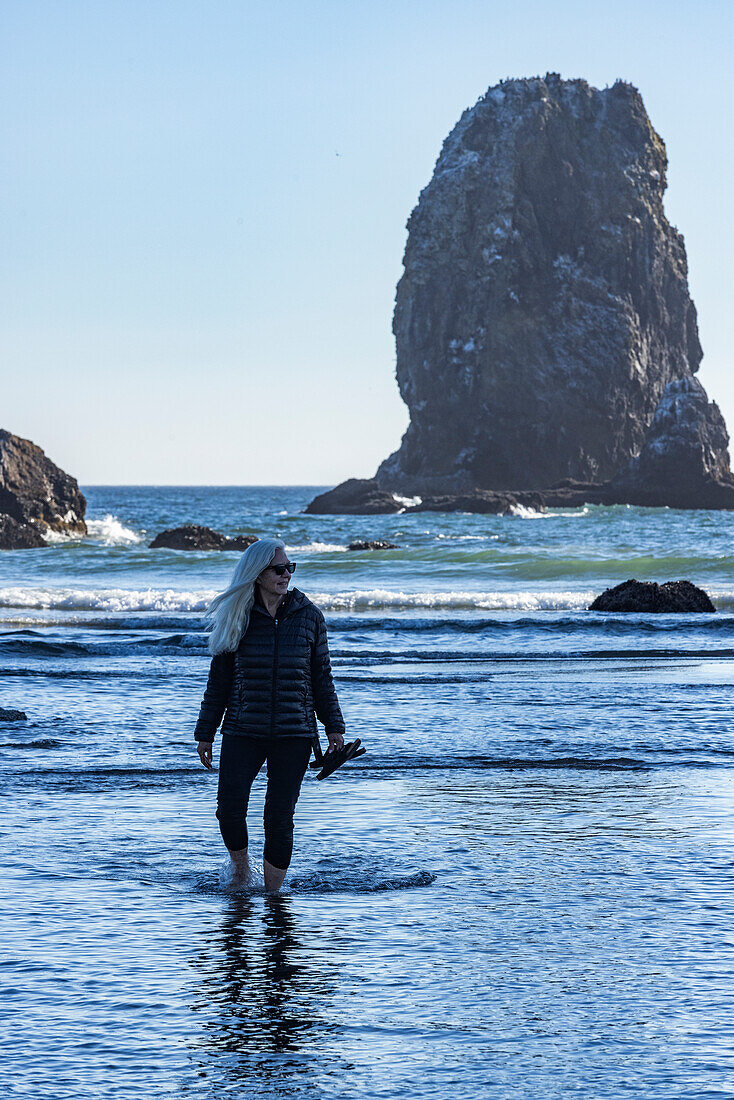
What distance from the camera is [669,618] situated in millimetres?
20047

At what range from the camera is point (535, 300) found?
117188 mm

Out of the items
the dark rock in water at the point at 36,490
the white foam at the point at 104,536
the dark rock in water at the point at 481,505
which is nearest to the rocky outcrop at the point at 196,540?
the white foam at the point at 104,536

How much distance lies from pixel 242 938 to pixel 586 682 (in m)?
8.53

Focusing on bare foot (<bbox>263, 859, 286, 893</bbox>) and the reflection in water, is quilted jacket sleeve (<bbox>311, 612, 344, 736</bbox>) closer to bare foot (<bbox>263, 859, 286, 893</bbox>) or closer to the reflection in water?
bare foot (<bbox>263, 859, 286, 893</bbox>)

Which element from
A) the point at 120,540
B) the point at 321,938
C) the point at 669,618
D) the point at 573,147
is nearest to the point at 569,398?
the point at 573,147

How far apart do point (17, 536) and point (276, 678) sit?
1695 inches

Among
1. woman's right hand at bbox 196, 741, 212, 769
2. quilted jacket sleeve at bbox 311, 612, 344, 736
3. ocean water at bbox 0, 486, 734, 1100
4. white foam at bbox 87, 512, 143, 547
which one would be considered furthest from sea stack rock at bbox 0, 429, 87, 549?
quilted jacket sleeve at bbox 311, 612, 344, 736

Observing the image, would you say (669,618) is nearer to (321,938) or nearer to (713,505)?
(321,938)

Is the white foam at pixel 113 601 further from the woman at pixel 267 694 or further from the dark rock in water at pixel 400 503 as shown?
the dark rock in water at pixel 400 503

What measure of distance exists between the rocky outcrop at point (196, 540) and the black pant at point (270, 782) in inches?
1537

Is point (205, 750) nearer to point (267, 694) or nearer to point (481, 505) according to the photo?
point (267, 694)

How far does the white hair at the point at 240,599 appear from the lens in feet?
17.9

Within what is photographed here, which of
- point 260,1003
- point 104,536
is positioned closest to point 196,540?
point 104,536

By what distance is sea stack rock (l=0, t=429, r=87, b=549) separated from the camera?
4869 centimetres
